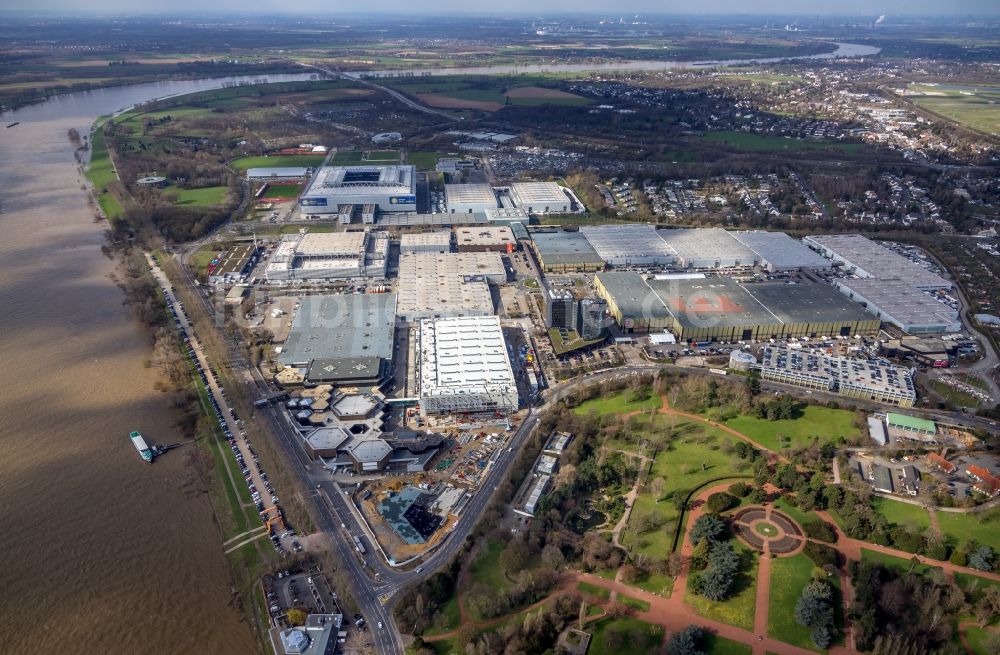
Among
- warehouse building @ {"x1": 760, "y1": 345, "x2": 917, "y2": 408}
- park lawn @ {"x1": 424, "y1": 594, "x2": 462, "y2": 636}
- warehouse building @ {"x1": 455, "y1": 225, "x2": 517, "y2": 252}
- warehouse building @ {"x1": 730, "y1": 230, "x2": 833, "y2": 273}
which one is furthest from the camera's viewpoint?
warehouse building @ {"x1": 455, "y1": 225, "x2": 517, "y2": 252}

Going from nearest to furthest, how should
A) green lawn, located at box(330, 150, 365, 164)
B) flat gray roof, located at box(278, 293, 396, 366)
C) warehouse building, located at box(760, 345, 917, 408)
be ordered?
warehouse building, located at box(760, 345, 917, 408), flat gray roof, located at box(278, 293, 396, 366), green lawn, located at box(330, 150, 365, 164)

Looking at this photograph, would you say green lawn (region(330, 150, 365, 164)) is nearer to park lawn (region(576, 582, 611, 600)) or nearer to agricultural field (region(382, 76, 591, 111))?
agricultural field (region(382, 76, 591, 111))

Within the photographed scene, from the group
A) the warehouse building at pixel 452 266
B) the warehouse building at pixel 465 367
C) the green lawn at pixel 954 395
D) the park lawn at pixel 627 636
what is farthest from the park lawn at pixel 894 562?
the warehouse building at pixel 452 266

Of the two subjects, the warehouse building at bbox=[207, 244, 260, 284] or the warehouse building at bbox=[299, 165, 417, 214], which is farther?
A: the warehouse building at bbox=[299, 165, 417, 214]

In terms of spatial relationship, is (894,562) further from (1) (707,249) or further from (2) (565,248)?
(2) (565,248)

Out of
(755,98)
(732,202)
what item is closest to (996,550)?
(732,202)

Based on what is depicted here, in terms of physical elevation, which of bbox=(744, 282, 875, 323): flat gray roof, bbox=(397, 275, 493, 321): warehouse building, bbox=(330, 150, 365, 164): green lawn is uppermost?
bbox=(330, 150, 365, 164): green lawn

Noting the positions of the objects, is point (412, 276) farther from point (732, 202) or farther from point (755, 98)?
point (755, 98)

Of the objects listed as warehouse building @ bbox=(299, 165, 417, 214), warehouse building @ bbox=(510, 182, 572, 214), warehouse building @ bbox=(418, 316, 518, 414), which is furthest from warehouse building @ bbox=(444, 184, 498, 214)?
warehouse building @ bbox=(418, 316, 518, 414)
